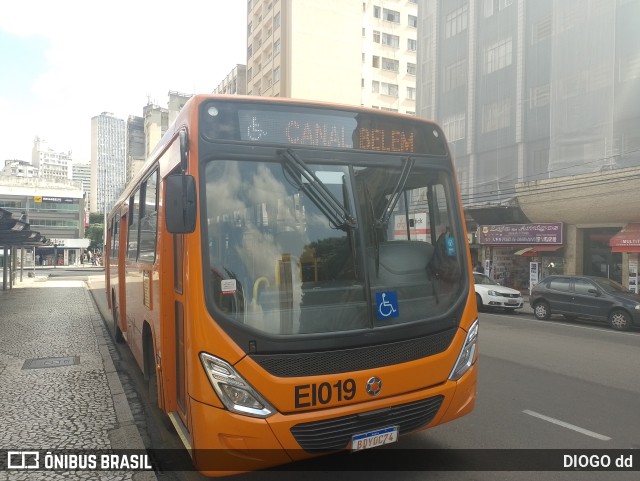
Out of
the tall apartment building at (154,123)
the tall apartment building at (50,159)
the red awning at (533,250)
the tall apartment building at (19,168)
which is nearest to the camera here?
the red awning at (533,250)

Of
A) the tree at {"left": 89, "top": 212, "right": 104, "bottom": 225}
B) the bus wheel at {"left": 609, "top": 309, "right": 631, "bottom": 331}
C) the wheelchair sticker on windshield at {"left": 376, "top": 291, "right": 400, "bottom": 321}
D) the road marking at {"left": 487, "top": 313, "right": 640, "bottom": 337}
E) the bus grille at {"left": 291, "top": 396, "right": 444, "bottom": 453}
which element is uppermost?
the tree at {"left": 89, "top": 212, "right": 104, "bottom": 225}

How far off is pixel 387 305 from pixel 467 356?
93cm

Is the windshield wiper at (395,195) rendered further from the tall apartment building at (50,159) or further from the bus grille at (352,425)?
the tall apartment building at (50,159)

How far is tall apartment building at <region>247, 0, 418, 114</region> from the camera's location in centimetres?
4897

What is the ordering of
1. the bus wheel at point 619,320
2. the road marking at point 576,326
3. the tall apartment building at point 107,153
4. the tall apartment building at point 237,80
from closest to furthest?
the road marking at point 576,326
the bus wheel at point 619,320
the tall apartment building at point 237,80
the tall apartment building at point 107,153

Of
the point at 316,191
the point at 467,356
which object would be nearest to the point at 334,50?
the point at 316,191

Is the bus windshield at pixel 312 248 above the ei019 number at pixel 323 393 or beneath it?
above

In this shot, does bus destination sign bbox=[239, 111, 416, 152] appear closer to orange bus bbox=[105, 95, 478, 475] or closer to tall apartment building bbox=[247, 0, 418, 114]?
orange bus bbox=[105, 95, 478, 475]

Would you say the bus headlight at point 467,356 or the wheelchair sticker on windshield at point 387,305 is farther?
the bus headlight at point 467,356

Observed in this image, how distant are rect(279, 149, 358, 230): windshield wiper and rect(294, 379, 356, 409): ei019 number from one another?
111 centimetres

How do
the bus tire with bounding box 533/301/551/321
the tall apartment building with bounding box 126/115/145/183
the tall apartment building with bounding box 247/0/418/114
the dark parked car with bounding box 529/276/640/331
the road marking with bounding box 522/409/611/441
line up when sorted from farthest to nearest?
the tall apartment building with bounding box 126/115/145/183
the tall apartment building with bounding box 247/0/418/114
the bus tire with bounding box 533/301/551/321
the dark parked car with bounding box 529/276/640/331
the road marking with bounding box 522/409/611/441

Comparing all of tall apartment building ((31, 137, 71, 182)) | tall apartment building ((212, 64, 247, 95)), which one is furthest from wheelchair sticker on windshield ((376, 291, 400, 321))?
tall apartment building ((31, 137, 71, 182))

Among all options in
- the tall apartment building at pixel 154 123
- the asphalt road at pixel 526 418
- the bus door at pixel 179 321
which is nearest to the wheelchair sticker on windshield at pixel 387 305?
the asphalt road at pixel 526 418

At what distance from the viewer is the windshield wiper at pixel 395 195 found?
3.79 meters
